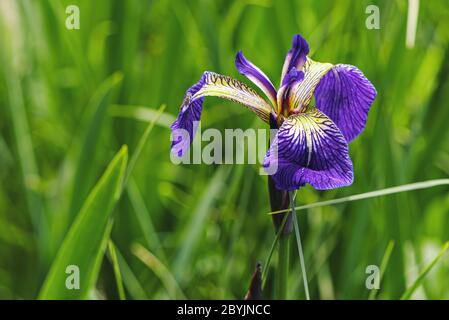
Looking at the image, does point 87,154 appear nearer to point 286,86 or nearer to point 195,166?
point 195,166

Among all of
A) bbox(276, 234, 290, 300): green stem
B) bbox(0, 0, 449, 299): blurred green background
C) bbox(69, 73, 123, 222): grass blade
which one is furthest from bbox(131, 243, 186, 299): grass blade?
bbox(276, 234, 290, 300): green stem

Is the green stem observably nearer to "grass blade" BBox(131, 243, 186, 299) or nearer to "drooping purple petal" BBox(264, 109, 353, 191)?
"drooping purple petal" BBox(264, 109, 353, 191)

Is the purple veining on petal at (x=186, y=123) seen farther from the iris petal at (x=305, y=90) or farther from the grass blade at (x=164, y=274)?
the grass blade at (x=164, y=274)

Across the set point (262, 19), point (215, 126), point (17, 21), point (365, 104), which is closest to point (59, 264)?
point (365, 104)

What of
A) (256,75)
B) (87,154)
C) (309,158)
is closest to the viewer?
(309,158)

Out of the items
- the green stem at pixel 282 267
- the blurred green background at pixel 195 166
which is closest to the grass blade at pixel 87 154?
the blurred green background at pixel 195 166

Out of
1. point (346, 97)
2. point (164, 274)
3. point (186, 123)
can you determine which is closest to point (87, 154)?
point (164, 274)
